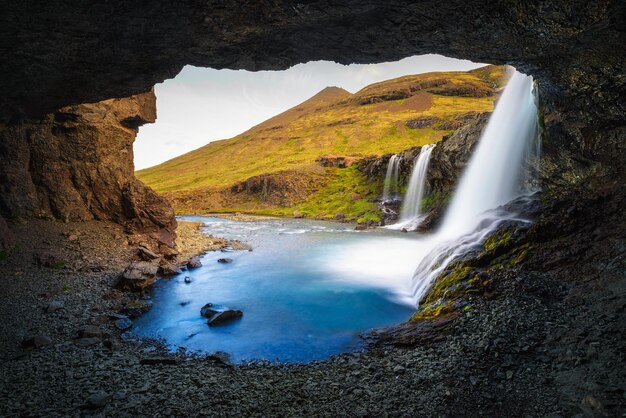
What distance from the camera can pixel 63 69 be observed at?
539 inches

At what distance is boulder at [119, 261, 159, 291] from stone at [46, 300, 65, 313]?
3.50 meters

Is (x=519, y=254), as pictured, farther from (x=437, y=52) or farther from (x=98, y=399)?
(x=98, y=399)

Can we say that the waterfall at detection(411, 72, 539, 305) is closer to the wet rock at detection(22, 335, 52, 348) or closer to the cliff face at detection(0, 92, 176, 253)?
the wet rock at detection(22, 335, 52, 348)

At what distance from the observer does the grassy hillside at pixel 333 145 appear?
83.4 metres

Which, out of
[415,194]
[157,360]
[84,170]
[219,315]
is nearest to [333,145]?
[415,194]

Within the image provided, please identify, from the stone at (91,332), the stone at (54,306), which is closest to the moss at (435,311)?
the stone at (91,332)

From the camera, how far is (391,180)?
67625 mm

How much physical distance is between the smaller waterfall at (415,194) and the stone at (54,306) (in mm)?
41078

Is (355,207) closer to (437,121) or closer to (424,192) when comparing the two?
(424,192)

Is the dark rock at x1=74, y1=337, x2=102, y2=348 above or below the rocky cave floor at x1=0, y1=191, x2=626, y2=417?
below

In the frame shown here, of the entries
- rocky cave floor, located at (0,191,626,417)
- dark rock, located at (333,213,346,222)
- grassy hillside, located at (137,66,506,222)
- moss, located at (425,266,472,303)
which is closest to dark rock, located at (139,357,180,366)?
rocky cave floor, located at (0,191,626,417)

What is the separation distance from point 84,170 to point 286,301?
18.8 m

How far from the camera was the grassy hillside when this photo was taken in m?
83.4

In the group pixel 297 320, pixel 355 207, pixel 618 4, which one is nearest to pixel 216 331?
pixel 297 320
